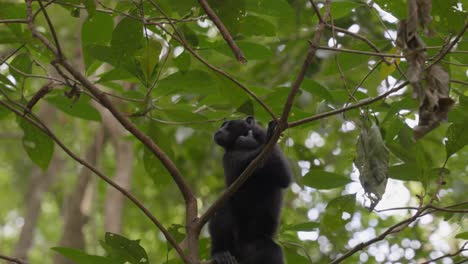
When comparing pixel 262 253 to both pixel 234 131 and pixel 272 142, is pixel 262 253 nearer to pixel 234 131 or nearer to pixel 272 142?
pixel 234 131

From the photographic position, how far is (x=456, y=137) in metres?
3.13

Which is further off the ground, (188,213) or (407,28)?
(407,28)

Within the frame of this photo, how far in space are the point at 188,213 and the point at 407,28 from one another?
136cm

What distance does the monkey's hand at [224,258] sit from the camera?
4.32 meters

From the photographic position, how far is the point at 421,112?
2205 mm

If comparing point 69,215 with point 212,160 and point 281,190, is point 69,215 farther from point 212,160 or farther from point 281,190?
point 281,190

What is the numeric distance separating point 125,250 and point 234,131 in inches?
74.2

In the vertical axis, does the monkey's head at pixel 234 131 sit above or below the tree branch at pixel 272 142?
above

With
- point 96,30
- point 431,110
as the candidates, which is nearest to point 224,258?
point 96,30

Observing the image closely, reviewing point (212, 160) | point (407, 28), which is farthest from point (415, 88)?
point (212, 160)

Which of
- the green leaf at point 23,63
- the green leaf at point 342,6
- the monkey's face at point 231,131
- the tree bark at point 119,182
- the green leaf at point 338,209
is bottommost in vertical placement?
the green leaf at point 338,209

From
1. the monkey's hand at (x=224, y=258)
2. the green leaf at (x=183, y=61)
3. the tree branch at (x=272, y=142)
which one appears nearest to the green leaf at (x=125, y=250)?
the tree branch at (x=272, y=142)

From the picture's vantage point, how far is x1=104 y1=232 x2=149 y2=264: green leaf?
3256 millimetres

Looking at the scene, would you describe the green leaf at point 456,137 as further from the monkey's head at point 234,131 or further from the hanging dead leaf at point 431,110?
the monkey's head at point 234,131
